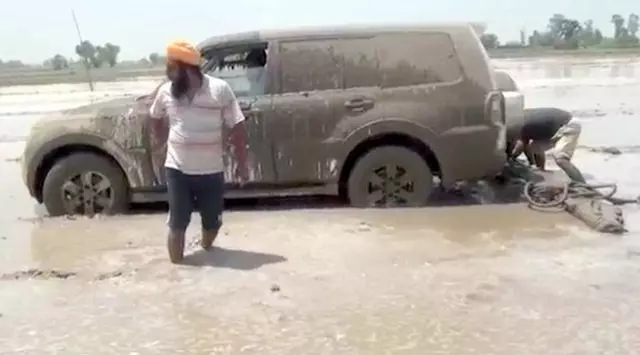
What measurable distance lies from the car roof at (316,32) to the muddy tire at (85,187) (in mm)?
1492

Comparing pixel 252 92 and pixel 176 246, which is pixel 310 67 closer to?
pixel 252 92

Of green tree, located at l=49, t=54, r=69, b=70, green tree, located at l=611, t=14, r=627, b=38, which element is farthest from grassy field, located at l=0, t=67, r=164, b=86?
green tree, located at l=611, t=14, r=627, b=38

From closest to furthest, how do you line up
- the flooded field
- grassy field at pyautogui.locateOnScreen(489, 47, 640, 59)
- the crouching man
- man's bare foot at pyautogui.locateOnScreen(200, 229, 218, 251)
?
the flooded field < man's bare foot at pyautogui.locateOnScreen(200, 229, 218, 251) < the crouching man < grassy field at pyautogui.locateOnScreen(489, 47, 640, 59)

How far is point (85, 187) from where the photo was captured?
8961 mm

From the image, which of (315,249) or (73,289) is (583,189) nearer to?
(315,249)

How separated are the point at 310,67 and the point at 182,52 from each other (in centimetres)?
250

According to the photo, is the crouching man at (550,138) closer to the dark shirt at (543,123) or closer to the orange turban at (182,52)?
the dark shirt at (543,123)

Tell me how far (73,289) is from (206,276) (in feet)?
3.02

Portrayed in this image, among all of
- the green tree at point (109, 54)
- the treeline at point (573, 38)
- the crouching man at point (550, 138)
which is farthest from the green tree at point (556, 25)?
the crouching man at point (550, 138)

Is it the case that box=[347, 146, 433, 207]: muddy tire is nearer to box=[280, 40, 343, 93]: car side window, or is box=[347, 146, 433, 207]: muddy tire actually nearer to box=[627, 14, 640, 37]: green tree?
box=[280, 40, 343, 93]: car side window

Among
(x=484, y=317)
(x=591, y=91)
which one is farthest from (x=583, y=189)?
(x=591, y=91)

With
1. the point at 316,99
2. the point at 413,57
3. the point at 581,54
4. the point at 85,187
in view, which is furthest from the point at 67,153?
the point at 581,54

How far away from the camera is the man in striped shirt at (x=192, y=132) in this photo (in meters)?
6.72

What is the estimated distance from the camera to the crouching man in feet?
31.7
